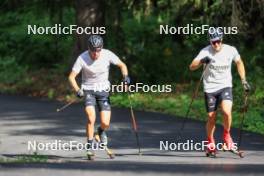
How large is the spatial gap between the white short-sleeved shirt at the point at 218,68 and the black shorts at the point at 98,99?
1.59 metres

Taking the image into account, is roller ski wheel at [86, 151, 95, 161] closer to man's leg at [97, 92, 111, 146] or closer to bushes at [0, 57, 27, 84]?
man's leg at [97, 92, 111, 146]

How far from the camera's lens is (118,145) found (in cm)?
1468

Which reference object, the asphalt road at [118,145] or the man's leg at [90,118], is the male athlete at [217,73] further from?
the man's leg at [90,118]

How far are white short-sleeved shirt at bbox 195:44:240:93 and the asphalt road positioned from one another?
1151 mm

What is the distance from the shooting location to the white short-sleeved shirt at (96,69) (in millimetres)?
12914

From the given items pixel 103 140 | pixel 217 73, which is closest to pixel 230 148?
pixel 217 73

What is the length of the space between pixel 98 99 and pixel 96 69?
547 mm

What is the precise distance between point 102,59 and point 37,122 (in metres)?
5.45

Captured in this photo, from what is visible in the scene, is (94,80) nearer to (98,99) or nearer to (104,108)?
(98,99)

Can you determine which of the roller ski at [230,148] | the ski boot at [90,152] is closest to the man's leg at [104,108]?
the ski boot at [90,152]

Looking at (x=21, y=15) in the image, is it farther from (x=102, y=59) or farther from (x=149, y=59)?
(x=102, y=59)

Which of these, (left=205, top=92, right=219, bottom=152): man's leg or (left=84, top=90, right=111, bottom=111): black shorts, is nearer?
(left=84, top=90, right=111, bottom=111): black shorts

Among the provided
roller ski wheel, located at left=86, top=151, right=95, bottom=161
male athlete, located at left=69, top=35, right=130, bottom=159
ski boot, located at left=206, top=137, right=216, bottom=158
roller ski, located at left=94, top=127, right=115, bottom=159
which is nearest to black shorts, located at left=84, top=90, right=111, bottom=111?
male athlete, located at left=69, top=35, right=130, bottom=159

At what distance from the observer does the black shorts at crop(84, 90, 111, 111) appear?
13.0 meters
